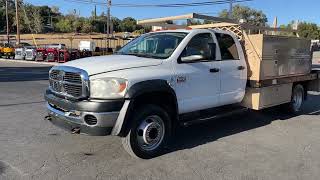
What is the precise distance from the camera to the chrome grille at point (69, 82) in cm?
589

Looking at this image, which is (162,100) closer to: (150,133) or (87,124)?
(150,133)

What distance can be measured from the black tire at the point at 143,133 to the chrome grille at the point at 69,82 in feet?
2.79

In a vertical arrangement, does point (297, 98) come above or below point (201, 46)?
below

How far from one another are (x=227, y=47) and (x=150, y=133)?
2.57 metres

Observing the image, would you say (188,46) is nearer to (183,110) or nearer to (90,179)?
(183,110)

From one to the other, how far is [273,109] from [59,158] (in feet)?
20.7

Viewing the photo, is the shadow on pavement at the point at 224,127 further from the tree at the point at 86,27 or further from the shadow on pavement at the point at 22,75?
the tree at the point at 86,27

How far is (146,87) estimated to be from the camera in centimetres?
606

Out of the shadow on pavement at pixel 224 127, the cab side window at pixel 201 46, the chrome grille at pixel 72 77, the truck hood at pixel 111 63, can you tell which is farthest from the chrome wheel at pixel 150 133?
the cab side window at pixel 201 46

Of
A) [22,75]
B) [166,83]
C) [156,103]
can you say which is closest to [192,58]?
[166,83]

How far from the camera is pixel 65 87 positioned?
623cm

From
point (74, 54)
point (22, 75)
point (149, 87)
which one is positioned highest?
point (149, 87)

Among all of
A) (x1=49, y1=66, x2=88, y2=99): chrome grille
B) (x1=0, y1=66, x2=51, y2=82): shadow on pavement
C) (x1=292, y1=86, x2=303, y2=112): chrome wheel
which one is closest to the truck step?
(x1=49, y1=66, x2=88, y2=99): chrome grille

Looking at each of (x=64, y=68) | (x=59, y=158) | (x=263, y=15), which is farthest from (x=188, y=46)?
(x=263, y=15)
